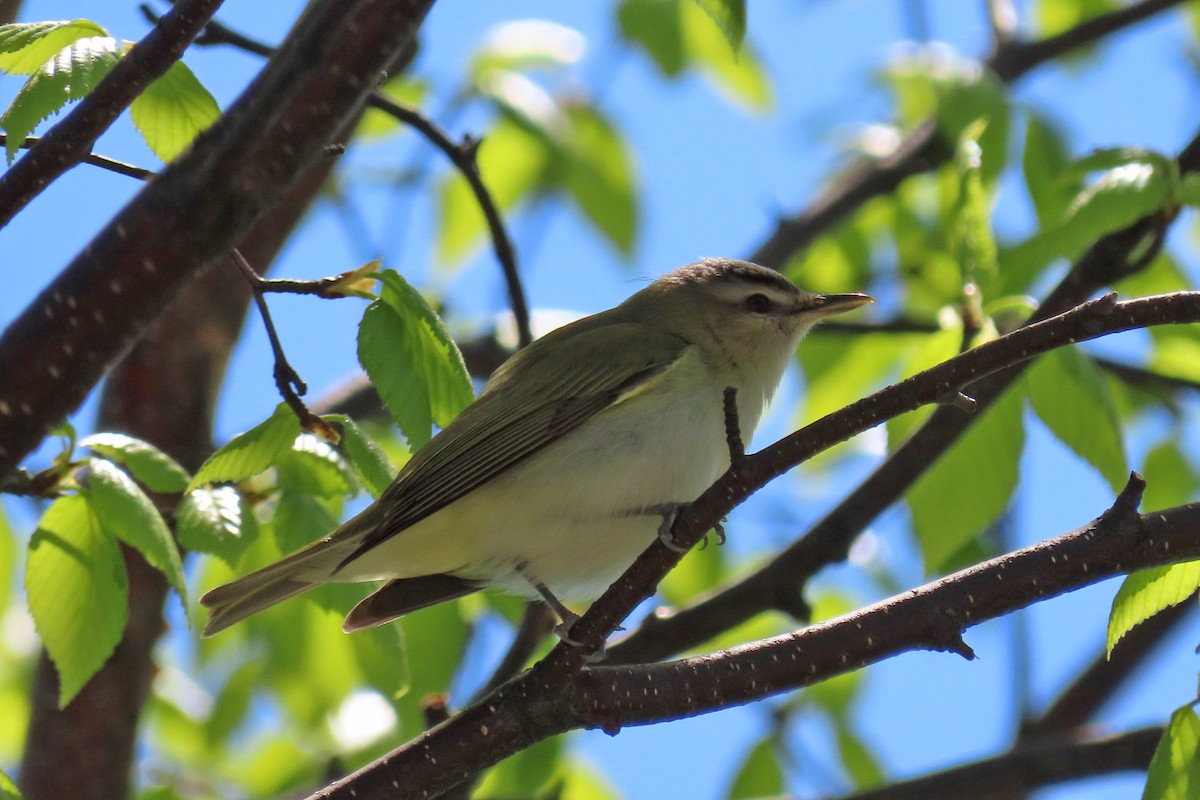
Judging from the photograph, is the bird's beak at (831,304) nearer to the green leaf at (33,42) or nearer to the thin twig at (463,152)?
the thin twig at (463,152)

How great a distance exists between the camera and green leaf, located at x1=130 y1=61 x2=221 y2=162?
290 centimetres

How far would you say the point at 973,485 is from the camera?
3869 mm

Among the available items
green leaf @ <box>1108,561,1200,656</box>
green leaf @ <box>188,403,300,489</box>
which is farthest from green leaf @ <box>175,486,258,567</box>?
green leaf @ <box>1108,561,1200,656</box>

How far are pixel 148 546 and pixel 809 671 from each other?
159 centimetres

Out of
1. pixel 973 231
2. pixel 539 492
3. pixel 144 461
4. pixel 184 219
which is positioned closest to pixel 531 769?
pixel 539 492

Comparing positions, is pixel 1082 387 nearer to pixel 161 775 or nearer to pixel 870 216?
pixel 870 216

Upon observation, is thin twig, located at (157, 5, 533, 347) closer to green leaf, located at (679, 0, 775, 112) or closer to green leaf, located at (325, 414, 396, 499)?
green leaf, located at (325, 414, 396, 499)

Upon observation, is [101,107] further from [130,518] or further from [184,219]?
[130,518]

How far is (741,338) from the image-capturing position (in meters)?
5.00

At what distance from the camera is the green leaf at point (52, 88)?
8.43ft

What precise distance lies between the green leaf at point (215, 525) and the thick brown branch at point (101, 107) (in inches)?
38.2

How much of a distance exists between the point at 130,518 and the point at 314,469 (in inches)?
21.8

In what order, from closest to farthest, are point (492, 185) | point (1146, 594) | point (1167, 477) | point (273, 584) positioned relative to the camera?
1. point (1146, 594)
2. point (273, 584)
3. point (1167, 477)
4. point (492, 185)

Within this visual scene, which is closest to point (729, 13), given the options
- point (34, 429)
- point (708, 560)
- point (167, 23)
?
point (167, 23)
